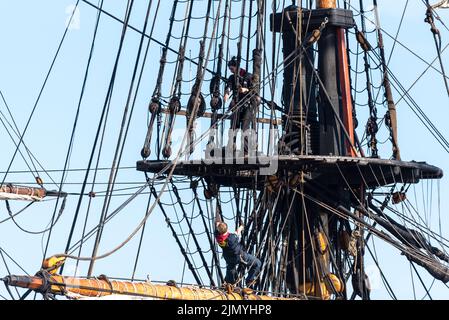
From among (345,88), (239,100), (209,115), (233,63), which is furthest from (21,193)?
(345,88)

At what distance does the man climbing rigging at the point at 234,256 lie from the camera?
99.3ft

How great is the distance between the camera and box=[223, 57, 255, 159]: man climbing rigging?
106 ft

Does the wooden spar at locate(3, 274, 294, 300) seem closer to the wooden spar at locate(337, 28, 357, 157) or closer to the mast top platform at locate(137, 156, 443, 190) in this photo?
the mast top platform at locate(137, 156, 443, 190)

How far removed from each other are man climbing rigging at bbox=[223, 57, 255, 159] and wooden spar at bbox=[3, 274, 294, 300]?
12.0 ft

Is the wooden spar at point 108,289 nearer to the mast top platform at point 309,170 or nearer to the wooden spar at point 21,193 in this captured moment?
the mast top platform at point 309,170

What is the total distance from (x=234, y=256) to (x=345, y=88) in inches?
199

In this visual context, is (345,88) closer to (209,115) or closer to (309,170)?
(309,170)

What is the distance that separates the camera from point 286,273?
109 feet

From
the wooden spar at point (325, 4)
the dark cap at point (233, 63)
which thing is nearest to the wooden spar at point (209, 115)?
the dark cap at point (233, 63)

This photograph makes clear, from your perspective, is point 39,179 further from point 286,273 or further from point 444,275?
point 444,275

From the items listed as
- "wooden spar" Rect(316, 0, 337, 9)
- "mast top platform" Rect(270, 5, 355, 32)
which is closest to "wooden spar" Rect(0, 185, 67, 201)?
"mast top platform" Rect(270, 5, 355, 32)

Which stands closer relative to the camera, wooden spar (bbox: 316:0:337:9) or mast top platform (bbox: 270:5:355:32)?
mast top platform (bbox: 270:5:355:32)
